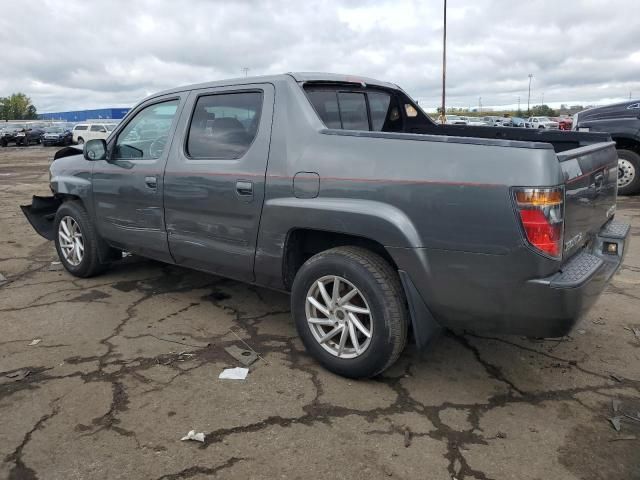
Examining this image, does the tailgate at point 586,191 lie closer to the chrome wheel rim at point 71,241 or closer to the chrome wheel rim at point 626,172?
the chrome wheel rim at point 71,241

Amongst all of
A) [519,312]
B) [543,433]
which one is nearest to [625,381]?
[543,433]

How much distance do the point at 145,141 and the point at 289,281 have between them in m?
1.87

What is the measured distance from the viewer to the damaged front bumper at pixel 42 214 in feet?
18.7

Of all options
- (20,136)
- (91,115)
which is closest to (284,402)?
(20,136)

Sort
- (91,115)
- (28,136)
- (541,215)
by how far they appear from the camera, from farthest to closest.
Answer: (91,115)
(28,136)
(541,215)

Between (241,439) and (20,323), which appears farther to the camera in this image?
(20,323)

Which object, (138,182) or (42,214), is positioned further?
(42,214)

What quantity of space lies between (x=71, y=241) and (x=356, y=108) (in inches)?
126

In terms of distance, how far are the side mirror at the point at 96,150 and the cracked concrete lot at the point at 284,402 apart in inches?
51.1

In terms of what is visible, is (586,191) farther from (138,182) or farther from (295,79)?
(138,182)

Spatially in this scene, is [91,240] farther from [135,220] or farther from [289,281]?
[289,281]

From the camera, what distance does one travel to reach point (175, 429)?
2.69m

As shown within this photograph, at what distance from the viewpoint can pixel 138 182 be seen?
13.9 feet

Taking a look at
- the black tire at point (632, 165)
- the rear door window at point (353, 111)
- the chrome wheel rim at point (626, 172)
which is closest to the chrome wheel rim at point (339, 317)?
the rear door window at point (353, 111)
